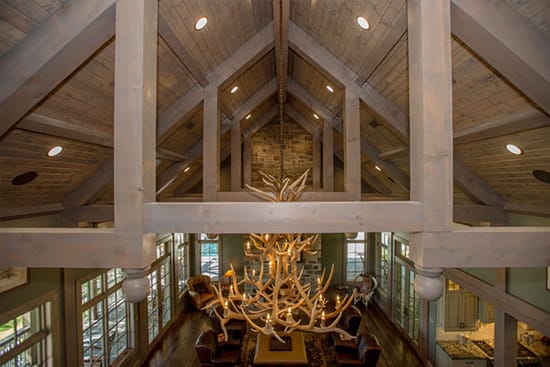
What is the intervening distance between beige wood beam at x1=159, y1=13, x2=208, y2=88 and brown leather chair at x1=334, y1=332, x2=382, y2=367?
4936mm

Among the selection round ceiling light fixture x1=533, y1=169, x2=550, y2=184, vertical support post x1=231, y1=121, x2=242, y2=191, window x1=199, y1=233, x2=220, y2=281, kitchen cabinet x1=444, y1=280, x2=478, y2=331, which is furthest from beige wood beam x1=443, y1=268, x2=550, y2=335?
window x1=199, y1=233, x2=220, y2=281

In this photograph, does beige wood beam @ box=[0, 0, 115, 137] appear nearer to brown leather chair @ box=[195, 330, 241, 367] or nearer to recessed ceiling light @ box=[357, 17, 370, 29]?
recessed ceiling light @ box=[357, 17, 370, 29]

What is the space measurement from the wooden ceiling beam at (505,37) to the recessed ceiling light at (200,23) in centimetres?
236

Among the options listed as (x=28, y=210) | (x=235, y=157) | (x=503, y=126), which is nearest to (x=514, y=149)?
(x=503, y=126)

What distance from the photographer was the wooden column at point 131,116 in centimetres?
193

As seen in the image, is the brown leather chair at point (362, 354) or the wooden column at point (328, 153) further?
the wooden column at point (328, 153)

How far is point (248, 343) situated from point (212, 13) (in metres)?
6.61

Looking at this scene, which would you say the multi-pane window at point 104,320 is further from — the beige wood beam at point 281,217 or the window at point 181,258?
the beige wood beam at point 281,217

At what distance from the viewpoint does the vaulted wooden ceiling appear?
6.82 feet

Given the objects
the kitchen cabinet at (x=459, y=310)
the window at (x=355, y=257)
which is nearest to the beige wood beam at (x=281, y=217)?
the kitchen cabinet at (x=459, y=310)

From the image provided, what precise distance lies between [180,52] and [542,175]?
4.21 meters

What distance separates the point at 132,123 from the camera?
1.93 meters

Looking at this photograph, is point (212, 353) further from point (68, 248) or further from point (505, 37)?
point (505, 37)

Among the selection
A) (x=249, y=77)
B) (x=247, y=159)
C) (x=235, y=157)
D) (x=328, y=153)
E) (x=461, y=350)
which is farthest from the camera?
(x=247, y=159)
